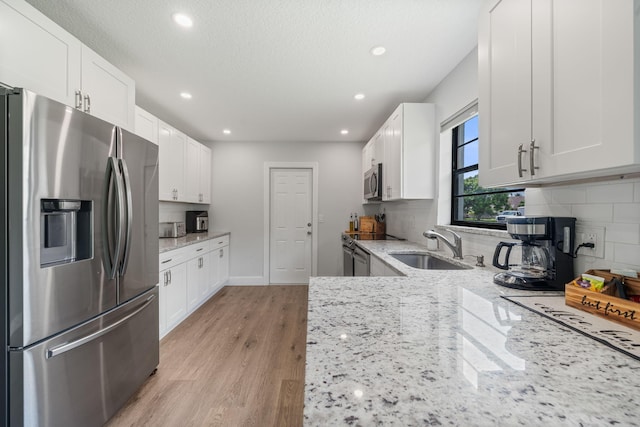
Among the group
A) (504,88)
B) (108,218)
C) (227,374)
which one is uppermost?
(504,88)

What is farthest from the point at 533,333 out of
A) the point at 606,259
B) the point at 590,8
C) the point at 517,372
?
the point at 590,8

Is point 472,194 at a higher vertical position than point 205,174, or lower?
lower

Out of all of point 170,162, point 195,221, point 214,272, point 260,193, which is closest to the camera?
point 170,162

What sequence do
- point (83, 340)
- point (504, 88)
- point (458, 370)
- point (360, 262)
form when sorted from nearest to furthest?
point (458, 370), point (504, 88), point (83, 340), point (360, 262)

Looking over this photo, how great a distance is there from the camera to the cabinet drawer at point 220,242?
390 cm

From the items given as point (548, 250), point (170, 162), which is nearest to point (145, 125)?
point (170, 162)

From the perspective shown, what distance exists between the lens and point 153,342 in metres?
1.96

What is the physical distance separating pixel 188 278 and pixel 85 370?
5.75 ft

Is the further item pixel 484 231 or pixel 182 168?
pixel 182 168

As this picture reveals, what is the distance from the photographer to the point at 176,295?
2832 millimetres

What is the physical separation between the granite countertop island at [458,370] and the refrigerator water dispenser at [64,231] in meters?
1.22

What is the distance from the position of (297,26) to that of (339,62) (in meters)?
0.51

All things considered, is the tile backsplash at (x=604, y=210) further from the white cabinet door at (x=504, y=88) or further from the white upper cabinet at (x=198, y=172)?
the white upper cabinet at (x=198, y=172)

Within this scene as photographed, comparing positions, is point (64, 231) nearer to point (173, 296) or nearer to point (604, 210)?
point (173, 296)
